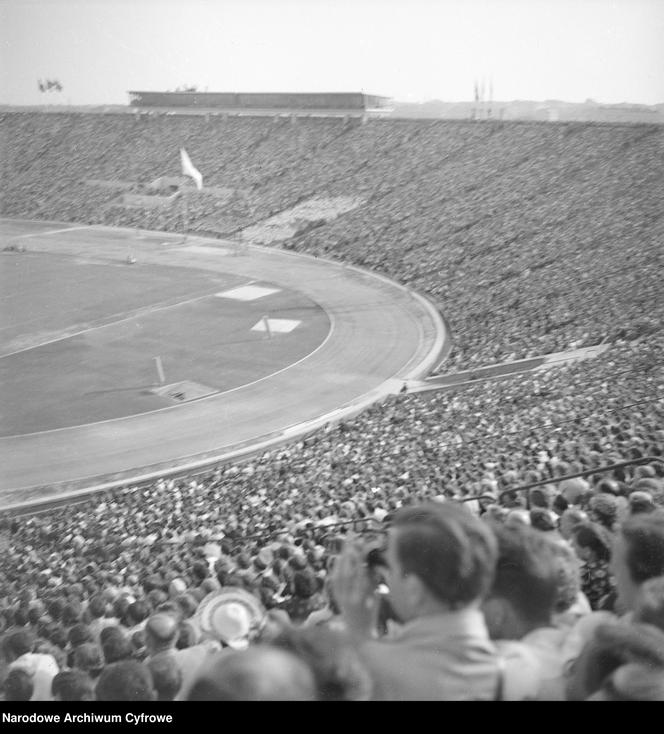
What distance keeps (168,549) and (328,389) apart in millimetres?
13941

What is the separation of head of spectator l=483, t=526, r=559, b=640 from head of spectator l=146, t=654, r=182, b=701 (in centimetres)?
159

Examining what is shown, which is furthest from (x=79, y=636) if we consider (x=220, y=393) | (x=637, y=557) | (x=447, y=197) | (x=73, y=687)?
(x=447, y=197)

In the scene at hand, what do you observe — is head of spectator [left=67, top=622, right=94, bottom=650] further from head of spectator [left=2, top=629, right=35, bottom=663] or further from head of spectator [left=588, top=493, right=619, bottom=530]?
head of spectator [left=588, top=493, right=619, bottom=530]

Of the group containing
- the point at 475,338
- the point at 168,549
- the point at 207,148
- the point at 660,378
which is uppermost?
the point at 207,148

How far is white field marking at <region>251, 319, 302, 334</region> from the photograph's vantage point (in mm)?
31141

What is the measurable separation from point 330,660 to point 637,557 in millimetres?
1842

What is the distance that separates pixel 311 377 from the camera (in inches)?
1016

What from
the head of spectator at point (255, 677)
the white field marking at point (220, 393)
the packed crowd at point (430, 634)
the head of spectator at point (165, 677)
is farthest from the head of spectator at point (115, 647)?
the white field marking at point (220, 393)

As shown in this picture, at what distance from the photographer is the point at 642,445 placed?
10578 mm

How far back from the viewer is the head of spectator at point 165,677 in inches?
167

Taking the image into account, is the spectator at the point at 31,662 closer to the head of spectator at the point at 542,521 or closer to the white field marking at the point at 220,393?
the head of spectator at the point at 542,521

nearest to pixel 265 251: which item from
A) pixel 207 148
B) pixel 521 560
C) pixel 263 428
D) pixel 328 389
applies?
pixel 207 148

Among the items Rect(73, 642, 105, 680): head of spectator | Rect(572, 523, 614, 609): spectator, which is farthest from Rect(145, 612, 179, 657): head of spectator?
Rect(572, 523, 614, 609): spectator
